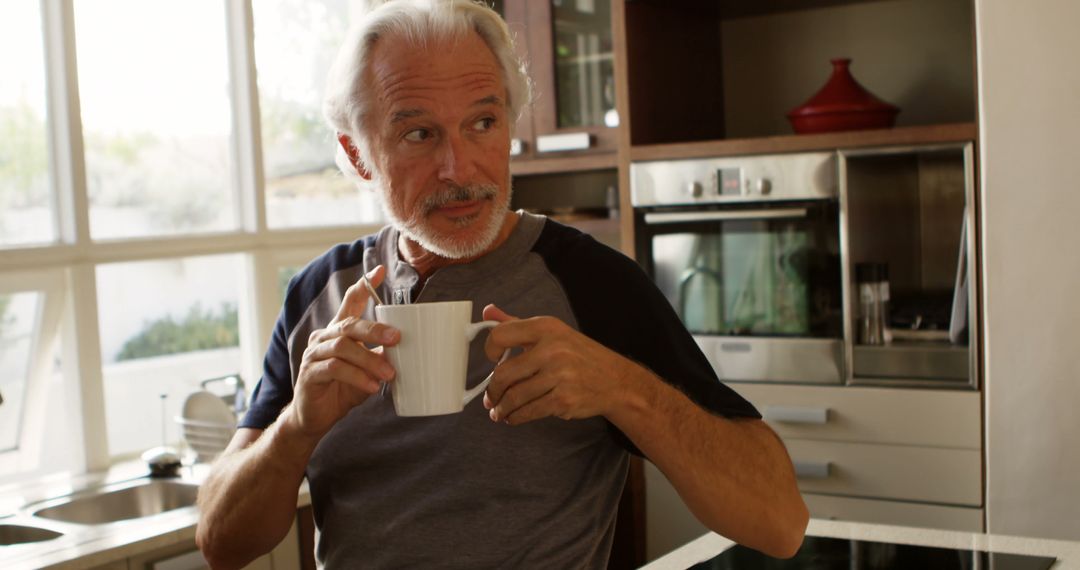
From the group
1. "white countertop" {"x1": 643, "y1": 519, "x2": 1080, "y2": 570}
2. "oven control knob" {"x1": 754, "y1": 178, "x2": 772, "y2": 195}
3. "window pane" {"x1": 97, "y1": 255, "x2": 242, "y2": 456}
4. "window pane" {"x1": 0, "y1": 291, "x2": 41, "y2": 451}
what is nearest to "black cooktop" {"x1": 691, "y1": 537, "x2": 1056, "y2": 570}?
"white countertop" {"x1": 643, "y1": 519, "x2": 1080, "y2": 570}

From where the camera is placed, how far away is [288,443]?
1288 millimetres

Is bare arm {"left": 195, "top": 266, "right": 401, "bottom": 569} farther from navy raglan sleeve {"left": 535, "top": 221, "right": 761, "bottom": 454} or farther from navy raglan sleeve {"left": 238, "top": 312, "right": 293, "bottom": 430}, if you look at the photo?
navy raglan sleeve {"left": 535, "top": 221, "right": 761, "bottom": 454}

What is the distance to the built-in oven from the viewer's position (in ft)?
9.66

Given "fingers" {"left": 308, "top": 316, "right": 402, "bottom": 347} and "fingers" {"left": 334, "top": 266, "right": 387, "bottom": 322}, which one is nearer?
"fingers" {"left": 308, "top": 316, "right": 402, "bottom": 347}

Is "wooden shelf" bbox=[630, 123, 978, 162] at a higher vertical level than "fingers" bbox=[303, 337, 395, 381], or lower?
higher

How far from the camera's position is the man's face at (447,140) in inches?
54.1

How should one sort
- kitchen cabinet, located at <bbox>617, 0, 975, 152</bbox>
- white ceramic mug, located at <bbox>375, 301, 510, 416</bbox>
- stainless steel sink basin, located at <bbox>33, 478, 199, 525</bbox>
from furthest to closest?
kitchen cabinet, located at <bbox>617, 0, 975, 152</bbox>, stainless steel sink basin, located at <bbox>33, 478, 199, 525</bbox>, white ceramic mug, located at <bbox>375, 301, 510, 416</bbox>

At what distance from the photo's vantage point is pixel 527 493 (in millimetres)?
1317

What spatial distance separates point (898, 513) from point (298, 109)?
2.02m

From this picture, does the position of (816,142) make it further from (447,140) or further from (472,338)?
(472,338)

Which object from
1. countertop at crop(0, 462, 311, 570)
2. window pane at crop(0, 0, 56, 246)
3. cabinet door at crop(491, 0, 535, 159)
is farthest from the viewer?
cabinet door at crop(491, 0, 535, 159)

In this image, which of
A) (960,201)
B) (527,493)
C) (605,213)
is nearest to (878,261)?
(960,201)

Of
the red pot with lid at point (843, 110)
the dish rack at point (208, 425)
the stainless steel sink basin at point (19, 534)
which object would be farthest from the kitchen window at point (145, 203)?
the red pot with lid at point (843, 110)

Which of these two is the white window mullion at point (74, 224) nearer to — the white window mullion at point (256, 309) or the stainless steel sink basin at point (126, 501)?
the stainless steel sink basin at point (126, 501)
